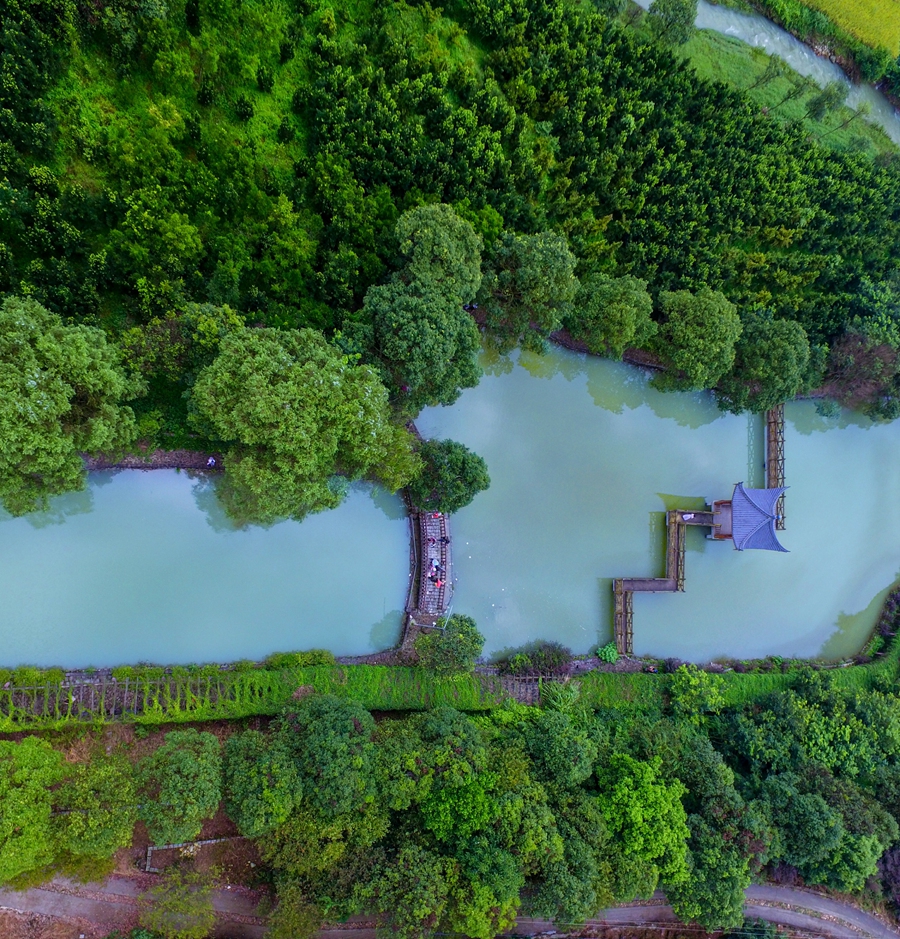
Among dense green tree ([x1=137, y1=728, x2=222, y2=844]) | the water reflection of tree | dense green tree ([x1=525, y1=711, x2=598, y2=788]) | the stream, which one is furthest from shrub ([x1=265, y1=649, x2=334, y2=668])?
the stream

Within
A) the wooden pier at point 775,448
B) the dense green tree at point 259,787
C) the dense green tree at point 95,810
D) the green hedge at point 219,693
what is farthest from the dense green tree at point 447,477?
the wooden pier at point 775,448

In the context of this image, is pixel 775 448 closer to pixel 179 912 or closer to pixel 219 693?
pixel 219 693

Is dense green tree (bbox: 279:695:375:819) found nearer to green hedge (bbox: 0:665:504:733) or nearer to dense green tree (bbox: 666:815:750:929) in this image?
green hedge (bbox: 0:665:504:733)

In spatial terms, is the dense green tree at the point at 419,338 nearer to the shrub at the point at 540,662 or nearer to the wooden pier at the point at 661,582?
the shrub at the point at 540,662

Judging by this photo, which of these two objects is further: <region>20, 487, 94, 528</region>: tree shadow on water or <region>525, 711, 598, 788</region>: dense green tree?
<region>20, 487, 94, 528</region>: tree shadow on water

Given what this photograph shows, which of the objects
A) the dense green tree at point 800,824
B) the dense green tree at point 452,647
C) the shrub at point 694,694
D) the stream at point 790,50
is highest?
the stream at point 790,50

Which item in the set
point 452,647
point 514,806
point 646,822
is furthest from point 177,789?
point 646,822
